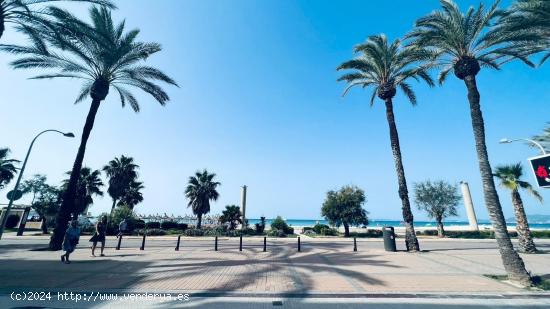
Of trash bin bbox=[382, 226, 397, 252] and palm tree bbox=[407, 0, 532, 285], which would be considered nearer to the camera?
palm tree bbox=[407, 0, 532, 285]

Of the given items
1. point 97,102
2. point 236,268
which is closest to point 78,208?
point 97,102

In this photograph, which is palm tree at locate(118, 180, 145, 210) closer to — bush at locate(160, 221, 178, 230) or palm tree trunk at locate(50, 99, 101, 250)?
bush at locate(160, 221, 178, 230)

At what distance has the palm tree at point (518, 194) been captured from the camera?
1541 cm

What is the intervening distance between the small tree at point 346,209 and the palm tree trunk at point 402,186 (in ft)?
48.1

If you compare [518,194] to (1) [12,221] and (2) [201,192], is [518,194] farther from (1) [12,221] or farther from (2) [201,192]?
(1) [12,221]

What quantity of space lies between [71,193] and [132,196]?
24621 mm

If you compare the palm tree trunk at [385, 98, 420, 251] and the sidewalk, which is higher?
the palm tree trunk at [385, 98, 420, 251]

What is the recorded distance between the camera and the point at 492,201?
930cm

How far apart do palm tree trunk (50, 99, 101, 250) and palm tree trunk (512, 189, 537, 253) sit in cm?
2766

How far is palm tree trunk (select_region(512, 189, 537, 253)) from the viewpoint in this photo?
15331 mm

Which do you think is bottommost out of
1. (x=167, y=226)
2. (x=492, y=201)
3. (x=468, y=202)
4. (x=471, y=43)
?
(x=167, y=226)

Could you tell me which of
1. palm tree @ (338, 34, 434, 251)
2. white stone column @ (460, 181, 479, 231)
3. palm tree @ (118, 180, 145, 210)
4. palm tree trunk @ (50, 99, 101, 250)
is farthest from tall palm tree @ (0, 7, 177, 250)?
white stone column @ (460, 181, 479, 231)

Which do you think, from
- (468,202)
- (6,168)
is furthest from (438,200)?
(6,168)

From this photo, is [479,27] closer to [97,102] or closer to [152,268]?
[152,268]
